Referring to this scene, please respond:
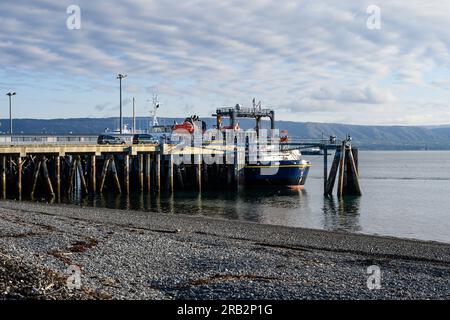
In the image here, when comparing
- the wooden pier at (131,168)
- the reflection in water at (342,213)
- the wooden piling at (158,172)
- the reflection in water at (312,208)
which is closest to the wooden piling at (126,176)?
the wooden pier at (131,168)

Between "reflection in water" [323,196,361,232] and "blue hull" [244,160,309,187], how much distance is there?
945cm

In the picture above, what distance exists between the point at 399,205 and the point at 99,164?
30.4 metres

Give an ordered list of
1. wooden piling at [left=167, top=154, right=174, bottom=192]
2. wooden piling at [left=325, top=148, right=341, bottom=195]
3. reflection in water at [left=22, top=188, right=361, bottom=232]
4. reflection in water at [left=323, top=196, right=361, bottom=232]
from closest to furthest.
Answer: reflection in water at [left=323, top=196, right=361, bottom=232], reflection in water at [left=22, top=188, right=361, bottom=232], wooden piling at [left=325, top=148, right=341, bottom=195], wooden piling at [left=167, top=154, right=174, bottom=192]

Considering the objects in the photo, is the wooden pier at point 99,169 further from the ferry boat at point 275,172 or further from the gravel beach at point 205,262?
the gravel beach at point 205,262

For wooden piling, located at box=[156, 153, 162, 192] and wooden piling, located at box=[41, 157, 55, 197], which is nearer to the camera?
wooden piling, located at box=[41, 157, 55, 197]

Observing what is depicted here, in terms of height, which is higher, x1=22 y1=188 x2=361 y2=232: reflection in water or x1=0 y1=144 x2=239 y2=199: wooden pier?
x1=0 y1=144 x2=239 y2=199: wooden pier

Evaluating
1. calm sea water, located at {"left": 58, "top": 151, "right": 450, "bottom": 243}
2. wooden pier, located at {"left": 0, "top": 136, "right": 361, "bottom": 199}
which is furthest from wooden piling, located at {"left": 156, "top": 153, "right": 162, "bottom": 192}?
calm sea water, located at {"left": 58, "top": 151, "right": 450, "bottom": 243}

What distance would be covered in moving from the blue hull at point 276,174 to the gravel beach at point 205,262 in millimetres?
31377

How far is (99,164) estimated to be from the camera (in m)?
57.2

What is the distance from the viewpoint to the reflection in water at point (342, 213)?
33844 millimetres

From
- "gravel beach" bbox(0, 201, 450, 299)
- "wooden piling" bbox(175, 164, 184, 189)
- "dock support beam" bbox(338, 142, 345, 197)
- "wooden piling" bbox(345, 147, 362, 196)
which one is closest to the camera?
"gravel beach" bbox(0, 201, 450, 299)

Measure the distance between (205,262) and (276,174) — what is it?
4287 centimetres

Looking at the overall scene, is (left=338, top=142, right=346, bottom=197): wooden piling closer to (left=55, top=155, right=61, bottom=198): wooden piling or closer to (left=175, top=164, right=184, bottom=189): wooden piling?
(left=175, top=164, right=184, bottom=189): wooden piling

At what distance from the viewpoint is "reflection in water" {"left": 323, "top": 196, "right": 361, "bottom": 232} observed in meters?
33.8
